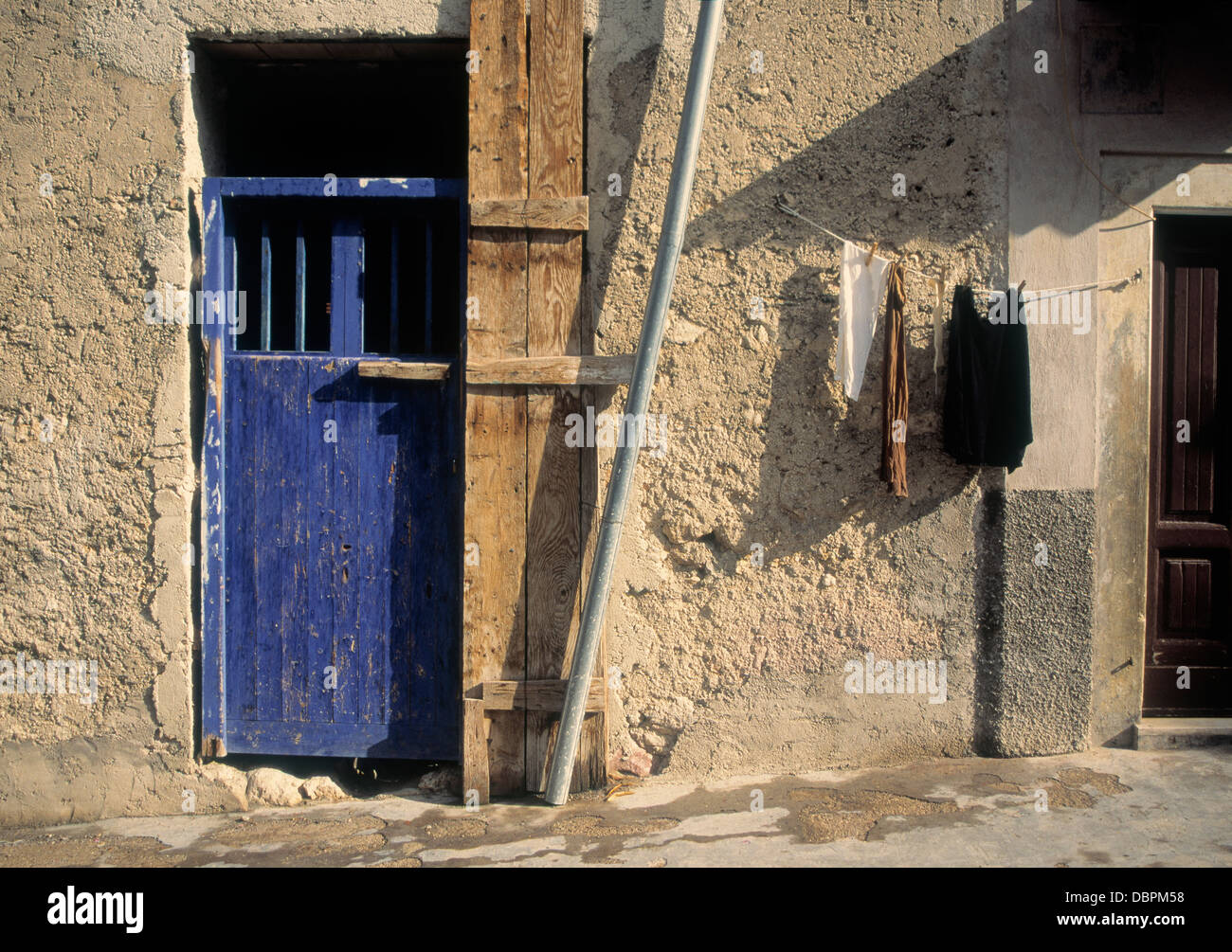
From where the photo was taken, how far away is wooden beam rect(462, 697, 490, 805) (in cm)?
392

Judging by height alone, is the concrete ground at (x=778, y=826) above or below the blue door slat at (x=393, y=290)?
below

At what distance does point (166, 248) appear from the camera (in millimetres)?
4055

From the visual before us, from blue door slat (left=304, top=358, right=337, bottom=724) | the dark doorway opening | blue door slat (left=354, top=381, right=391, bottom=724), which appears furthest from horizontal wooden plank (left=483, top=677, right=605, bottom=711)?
the dark doorway opening

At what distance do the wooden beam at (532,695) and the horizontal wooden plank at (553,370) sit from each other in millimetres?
1389

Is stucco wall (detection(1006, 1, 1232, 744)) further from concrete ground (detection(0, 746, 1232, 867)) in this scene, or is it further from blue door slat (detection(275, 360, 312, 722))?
blue door slat (detection(275, 360, 312, 722))

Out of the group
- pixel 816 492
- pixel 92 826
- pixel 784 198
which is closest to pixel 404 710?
pixel 92 826

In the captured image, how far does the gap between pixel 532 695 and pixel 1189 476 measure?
3.60 metres

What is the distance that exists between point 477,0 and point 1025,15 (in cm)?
268

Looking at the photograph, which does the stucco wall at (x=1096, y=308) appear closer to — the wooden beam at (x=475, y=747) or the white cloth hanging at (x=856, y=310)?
the white cloth hanging at (x=856, y=310)

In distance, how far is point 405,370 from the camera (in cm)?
406

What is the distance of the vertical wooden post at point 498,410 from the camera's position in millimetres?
Answer: 3949

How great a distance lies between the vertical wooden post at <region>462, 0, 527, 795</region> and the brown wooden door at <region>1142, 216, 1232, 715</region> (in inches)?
130

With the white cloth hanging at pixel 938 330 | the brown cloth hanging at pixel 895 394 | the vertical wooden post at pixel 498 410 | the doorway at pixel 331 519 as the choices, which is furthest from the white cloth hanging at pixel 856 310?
the doorway at pixel 331 519

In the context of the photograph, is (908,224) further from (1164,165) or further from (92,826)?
(92,826)
